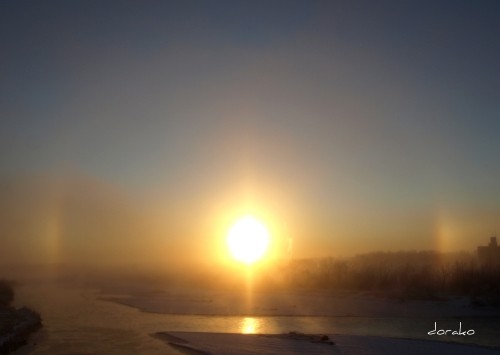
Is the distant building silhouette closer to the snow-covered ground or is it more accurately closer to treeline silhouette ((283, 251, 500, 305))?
treeline silhouette ((283, 251, 500, 305))

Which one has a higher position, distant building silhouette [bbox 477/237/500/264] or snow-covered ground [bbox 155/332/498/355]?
distant building silhouette [bbox 477/237/500/264]

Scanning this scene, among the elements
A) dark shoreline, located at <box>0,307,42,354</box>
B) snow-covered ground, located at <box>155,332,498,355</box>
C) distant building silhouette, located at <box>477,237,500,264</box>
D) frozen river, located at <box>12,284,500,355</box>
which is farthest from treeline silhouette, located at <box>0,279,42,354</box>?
distant building silhouette, located at <box>477,237,500,264</box>

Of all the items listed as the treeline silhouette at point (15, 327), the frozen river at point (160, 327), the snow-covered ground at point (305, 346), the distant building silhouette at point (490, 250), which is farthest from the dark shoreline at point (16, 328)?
the distant building silhouette at point (490, 250)

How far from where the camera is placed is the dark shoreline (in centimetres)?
2801

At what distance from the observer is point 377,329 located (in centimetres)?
3534

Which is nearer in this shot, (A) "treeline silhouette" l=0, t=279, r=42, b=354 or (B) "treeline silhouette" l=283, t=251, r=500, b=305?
(A) "treeline silhouette" l=0, t=279, r=42, b=354

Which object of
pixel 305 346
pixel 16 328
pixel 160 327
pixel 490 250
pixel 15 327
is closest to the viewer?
pixel 305 346

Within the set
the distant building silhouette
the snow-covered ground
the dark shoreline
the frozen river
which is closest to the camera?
the snow-covered ground

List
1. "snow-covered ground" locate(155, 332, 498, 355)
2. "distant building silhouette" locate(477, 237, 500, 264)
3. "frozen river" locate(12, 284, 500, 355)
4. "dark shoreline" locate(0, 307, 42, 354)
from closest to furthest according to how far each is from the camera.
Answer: "snow-covered ground" locate(155, 332, 498, 355) → "dark shoreline" locate(0, 307, 42, 354) → "frozen river" locate(12, 284, 500, 355) → "distant building silhouette" locate(477, 237, 500, 264)

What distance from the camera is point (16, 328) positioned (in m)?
31.6

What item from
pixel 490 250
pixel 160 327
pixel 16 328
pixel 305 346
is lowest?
pixel 305 346

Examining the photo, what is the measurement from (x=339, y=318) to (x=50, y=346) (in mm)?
21180

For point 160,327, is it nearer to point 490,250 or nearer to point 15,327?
point 15,327

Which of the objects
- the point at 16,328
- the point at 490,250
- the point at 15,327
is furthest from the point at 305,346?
the point at 490,250
